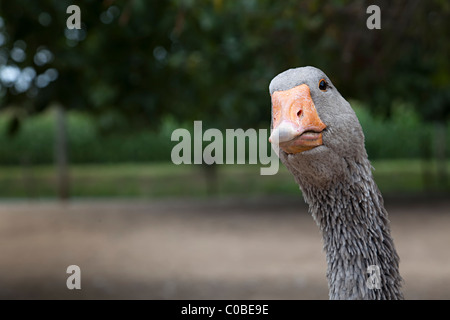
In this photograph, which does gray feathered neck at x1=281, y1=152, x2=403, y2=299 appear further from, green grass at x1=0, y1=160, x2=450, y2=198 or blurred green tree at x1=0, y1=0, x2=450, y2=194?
green grass at x1=0, y1=160, x2=450, y2=198

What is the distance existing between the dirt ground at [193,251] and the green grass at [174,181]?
6651mm

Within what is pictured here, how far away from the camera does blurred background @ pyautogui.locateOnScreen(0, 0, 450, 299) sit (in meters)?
6.26

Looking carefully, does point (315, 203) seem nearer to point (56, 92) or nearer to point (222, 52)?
point (56, 92)

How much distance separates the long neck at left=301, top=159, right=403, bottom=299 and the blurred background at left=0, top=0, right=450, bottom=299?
2533 millimetres

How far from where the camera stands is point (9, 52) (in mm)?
6598

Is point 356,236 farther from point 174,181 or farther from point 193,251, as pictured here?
point 174,181

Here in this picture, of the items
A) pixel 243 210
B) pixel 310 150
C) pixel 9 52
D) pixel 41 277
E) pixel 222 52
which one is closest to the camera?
pixel 310 150

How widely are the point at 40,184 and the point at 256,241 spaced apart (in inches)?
687

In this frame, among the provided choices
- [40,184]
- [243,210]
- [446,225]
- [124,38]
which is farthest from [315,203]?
[40,184]

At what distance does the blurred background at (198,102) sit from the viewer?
20.5 ft

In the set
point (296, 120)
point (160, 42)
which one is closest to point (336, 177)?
point (296, 120)

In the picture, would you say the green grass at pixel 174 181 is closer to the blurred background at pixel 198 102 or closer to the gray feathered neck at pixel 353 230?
the blurred background at pixel 198 102

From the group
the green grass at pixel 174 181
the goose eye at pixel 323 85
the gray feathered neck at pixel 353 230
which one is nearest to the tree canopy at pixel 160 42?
the goose eye at pixel 323 85

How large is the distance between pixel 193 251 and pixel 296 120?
8643 millimetres
